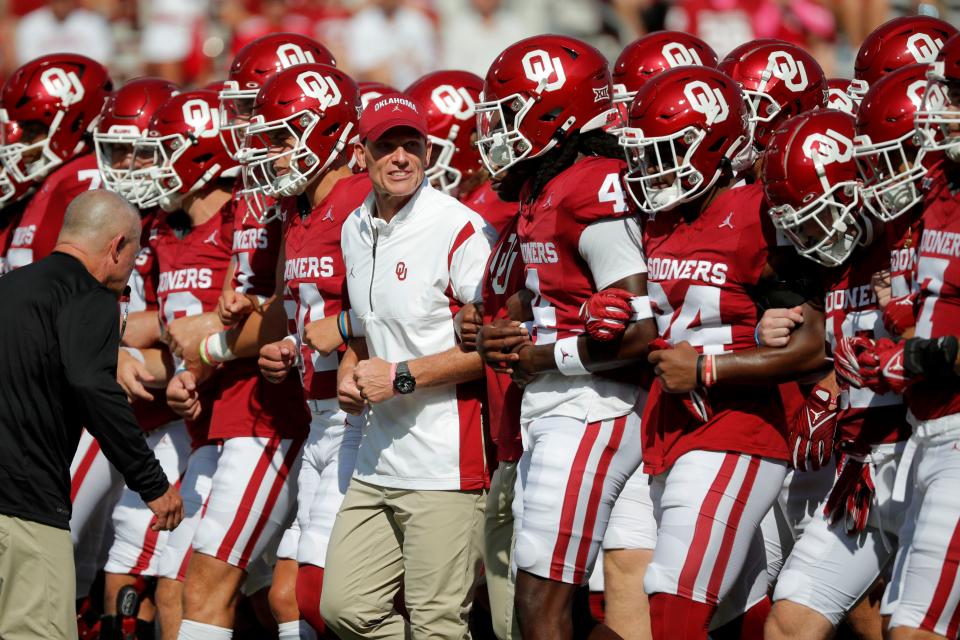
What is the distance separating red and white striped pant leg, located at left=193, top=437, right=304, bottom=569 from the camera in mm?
6277

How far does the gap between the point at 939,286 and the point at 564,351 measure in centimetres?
127

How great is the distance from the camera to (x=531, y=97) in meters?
5.54

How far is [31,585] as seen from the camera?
16.7 ft

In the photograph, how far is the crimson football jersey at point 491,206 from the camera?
662cm

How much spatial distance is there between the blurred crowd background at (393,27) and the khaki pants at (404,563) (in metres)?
6.18

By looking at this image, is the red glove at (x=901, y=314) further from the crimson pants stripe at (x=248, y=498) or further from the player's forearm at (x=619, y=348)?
the crimson pants stripe at (x=248, y=498)

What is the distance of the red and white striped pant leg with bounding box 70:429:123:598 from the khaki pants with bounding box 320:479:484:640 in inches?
89.3

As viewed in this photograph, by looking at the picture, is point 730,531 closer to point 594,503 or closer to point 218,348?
point 594,503

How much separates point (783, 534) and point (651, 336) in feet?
4.15

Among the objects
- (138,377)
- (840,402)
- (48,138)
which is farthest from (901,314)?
(48,138)

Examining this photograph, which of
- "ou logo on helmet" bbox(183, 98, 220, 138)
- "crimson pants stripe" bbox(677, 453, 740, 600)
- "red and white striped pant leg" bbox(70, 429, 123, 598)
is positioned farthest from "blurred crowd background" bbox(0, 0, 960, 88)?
"crimson pants stripe" bbox(677, 453, 740, 600)

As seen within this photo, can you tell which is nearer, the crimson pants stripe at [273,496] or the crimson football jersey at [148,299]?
the crimson pants stripe at [273,496]

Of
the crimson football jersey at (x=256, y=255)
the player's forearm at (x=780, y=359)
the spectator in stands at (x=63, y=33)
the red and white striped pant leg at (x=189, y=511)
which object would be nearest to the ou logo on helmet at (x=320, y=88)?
the crimson football jersey at (x=256, y=255)

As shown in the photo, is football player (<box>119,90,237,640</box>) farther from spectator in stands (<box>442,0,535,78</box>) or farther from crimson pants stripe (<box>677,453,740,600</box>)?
spectator in stands (<box>442,0,535,78</box>)
